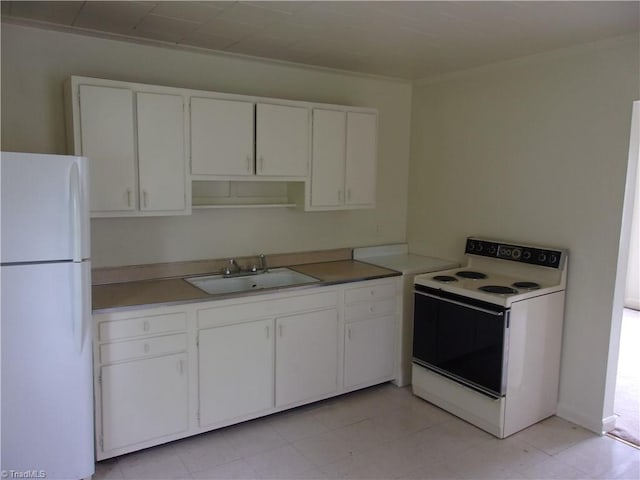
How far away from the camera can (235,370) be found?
2967 mm

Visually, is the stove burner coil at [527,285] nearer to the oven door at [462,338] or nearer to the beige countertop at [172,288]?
the oven door at [462,338]

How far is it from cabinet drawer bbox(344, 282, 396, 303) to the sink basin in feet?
0.88

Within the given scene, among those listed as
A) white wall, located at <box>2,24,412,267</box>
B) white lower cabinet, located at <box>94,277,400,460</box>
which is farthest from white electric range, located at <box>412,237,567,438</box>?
white wall, located at <box>2,24,412,267</box>

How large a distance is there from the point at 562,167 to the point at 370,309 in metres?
1.57

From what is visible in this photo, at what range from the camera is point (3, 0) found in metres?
2.39

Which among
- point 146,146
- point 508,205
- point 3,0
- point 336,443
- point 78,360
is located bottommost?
point 336,443

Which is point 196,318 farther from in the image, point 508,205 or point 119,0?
point 508,205

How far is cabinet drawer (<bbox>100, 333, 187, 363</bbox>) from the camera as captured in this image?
2.56 m

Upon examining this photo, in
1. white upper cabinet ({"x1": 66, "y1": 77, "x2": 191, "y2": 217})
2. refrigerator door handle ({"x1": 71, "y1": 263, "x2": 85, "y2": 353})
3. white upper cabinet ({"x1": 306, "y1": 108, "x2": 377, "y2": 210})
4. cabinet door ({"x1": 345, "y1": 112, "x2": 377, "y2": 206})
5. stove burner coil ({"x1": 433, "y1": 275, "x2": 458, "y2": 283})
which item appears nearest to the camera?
refrigerator door handle ({"x1": 71, "y1": 263, "x2": 85, "y2": 353})

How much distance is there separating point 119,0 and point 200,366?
1.94m

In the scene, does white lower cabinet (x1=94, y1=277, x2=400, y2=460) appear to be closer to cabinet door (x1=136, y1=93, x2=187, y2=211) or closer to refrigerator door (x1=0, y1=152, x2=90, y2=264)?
refrigerator door (x1=0, y1=152, x2=90, y2=264)

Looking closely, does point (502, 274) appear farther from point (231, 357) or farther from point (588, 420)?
point (231, 357)

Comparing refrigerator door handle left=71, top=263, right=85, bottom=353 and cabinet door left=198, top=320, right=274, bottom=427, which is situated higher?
refrigerator door handle left=71, top=263, right=85, bottom=353

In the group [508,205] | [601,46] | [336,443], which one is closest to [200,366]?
[336,443]
